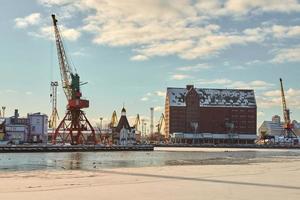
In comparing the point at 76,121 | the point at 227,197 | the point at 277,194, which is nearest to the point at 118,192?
the point at 227,197

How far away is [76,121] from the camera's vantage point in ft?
584

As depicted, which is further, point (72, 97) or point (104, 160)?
→ point (72, 97)

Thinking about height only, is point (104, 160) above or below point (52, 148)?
below

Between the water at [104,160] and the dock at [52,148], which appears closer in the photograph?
the water at [104,160]

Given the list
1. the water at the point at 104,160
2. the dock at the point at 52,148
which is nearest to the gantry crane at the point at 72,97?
A: the dock at the point at 52,148

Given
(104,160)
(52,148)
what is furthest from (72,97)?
(104,160)

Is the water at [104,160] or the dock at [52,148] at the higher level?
the dock at [52,148]

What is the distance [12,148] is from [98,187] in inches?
5026

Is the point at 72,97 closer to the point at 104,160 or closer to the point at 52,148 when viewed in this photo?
the point at 52,148

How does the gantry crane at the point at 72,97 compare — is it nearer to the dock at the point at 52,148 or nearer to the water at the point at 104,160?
the dock at the point at 52,148

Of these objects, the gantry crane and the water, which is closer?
the water

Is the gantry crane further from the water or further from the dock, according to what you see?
the water

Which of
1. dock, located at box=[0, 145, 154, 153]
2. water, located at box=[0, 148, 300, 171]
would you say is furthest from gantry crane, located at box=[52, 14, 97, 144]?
water, located at box=[0, 148, 300, 171]

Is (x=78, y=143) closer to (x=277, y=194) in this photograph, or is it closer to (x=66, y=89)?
(x=66, y=89)
